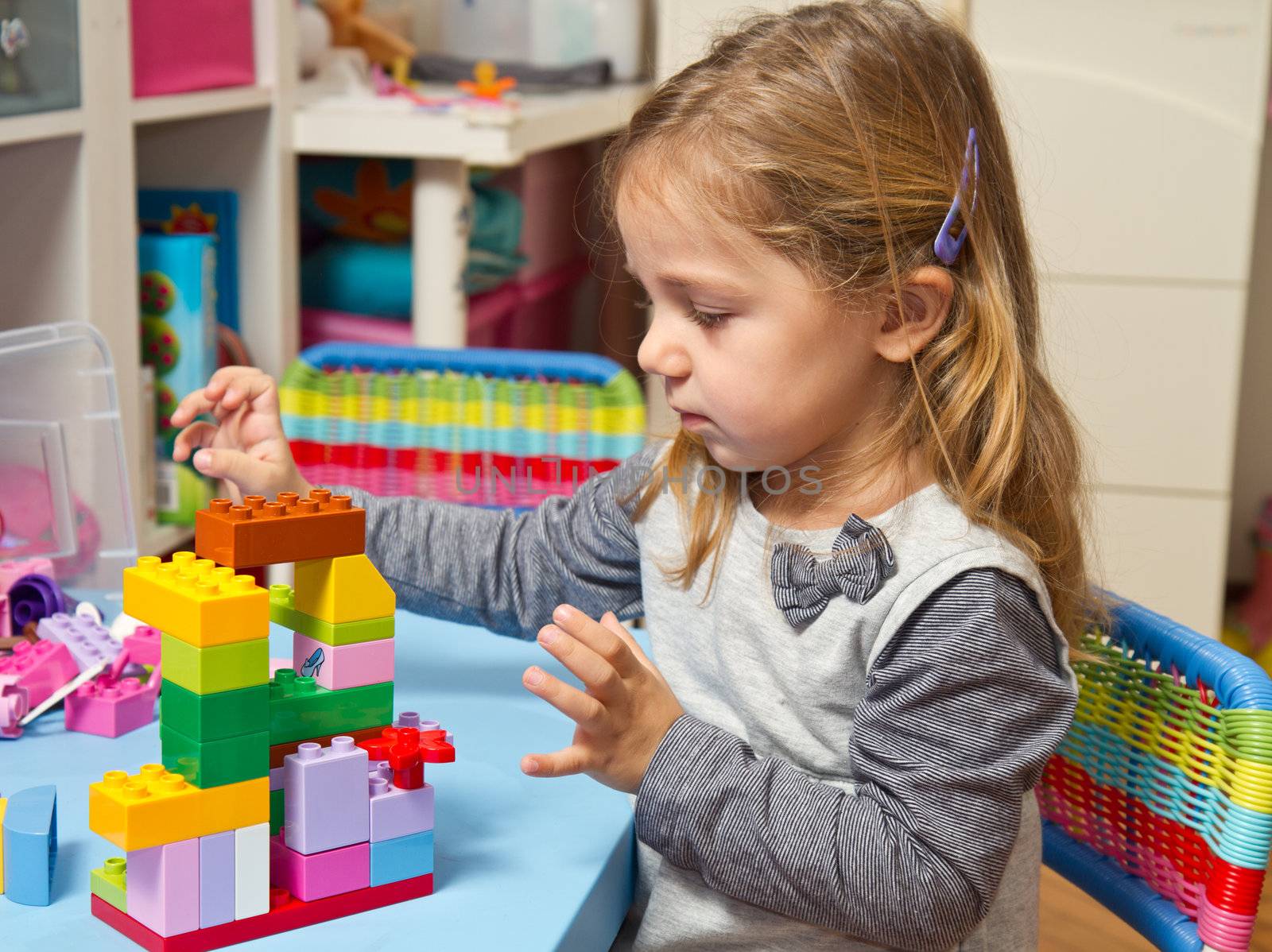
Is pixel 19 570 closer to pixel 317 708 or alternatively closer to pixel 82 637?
pixel 82 637

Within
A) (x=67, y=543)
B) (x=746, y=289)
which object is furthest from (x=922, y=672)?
(x=67, y=543)

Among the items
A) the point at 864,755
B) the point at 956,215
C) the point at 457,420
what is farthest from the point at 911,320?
the point at 457,420

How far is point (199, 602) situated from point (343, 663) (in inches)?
3.1

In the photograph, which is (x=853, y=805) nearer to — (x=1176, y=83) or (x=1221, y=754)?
(x=1221, y=754)

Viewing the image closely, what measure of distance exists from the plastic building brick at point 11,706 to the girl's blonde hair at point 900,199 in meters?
0.40

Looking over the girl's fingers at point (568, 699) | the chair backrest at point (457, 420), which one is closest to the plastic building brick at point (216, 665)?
the girl's fingers at point (568, 699)

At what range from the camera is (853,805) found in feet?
2.08

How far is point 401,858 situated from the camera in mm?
561

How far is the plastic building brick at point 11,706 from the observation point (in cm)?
69

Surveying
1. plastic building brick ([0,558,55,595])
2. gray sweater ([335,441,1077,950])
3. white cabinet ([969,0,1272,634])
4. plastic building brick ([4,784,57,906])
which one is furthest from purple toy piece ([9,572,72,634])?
white cabinet ([969,0,1272,634])

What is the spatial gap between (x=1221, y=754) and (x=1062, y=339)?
1.27 metres

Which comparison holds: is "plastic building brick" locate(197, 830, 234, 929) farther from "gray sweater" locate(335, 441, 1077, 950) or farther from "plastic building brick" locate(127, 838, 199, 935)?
"gray sweater" locate(335, 441, 1077, 950)

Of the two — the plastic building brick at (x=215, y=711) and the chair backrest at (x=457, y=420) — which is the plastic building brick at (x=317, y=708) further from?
the chair backrest at (x=457, y=420)

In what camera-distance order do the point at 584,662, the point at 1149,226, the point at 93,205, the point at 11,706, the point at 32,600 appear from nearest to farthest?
the point at 584,662 < the point at 11,706 < the point at 32,600 < the point at 93,205 < the point at 1149,226
